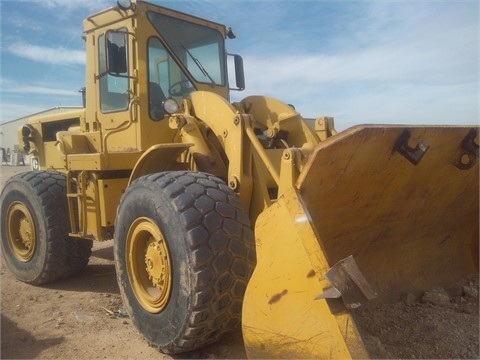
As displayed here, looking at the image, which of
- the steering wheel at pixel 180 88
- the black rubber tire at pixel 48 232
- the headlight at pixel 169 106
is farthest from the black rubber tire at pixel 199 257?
the black rubber tire at pixel 48 232

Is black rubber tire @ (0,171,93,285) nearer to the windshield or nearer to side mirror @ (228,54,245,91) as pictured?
the windshield

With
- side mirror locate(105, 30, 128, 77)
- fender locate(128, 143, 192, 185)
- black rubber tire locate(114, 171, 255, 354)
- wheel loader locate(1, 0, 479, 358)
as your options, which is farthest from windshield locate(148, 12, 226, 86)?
black rubber tire locate(114, 171, 255, 354)

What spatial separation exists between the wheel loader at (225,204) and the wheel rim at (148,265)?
15 mm

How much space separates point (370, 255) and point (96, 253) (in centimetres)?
463

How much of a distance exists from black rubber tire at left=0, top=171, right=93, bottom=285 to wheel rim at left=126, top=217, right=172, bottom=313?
182 cm

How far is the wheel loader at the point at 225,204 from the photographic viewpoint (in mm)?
2391

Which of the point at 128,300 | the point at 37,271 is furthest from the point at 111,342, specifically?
the point at 37,271

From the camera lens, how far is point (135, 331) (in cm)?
365

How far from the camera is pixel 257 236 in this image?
8.57 ft

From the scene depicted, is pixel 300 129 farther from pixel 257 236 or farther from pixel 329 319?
pixel 329 319

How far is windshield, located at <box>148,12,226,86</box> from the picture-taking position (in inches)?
178

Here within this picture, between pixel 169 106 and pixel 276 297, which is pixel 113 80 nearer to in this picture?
pixel 169 106

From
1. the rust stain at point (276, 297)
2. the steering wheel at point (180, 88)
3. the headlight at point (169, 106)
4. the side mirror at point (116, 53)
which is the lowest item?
the rust stain at point (276, 297)

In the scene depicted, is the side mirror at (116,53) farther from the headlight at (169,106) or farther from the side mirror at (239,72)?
the side mirror at (239,72)
